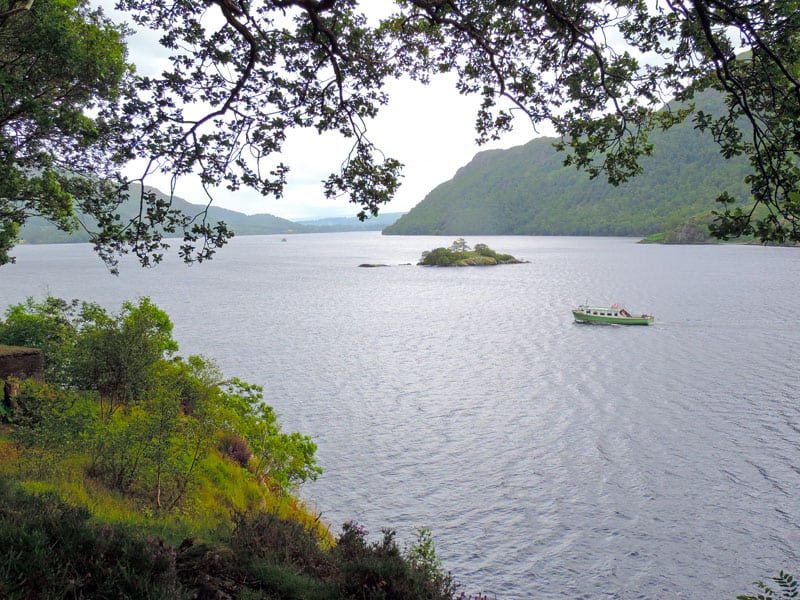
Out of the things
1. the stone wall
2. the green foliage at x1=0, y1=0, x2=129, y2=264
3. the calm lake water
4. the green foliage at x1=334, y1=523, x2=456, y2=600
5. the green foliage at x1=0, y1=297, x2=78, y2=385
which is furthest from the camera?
the green foliage at x1=0, y1=297, x2=78, y2=385

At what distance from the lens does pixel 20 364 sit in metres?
20.3

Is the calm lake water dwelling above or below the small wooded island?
below

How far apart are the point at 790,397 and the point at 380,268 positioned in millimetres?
117724

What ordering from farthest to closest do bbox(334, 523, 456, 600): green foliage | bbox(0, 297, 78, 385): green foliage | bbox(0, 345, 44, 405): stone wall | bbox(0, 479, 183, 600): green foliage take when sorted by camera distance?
bbox(0, 297, 78, 385): green foliage
bbox(0, 345, 44, 405): stone wall
bbox(334, 523, 456, 600): green foliage
bbox(0, 479, 183, 600): green foliage

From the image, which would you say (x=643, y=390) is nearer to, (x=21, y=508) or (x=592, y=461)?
(x=592, y=461)

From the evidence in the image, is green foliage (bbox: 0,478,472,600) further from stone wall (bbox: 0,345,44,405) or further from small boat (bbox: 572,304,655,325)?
small boat (bbox: 572,304,655,325)

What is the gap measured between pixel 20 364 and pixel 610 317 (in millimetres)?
60821

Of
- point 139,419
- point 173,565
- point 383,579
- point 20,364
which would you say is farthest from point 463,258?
point 173,565

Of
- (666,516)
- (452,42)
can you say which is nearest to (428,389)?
(666,516)

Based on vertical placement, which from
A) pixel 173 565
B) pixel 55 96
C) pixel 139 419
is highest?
pixel 55 96

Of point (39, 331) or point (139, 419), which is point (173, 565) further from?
point (39, 331)

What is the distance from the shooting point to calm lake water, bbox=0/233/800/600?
20859mm

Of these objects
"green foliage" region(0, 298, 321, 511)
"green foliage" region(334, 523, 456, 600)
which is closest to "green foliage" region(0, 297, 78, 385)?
"green foliage" region(0, 298, 321, 511)

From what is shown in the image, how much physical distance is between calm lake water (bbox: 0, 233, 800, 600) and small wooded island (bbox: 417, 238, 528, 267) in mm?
69029
